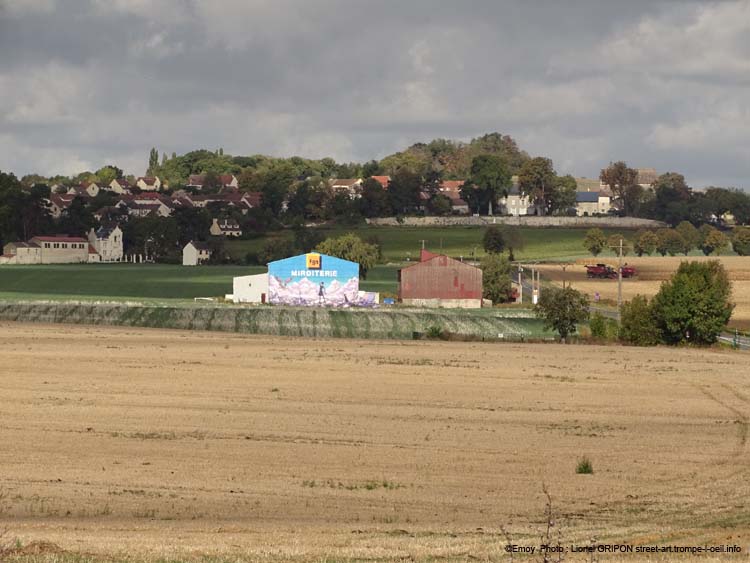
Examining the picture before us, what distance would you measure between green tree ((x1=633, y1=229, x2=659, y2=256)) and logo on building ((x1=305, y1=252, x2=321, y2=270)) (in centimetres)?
8495

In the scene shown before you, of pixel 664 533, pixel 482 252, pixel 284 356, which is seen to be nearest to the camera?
pixel 664 533

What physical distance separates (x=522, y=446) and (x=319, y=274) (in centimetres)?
7007

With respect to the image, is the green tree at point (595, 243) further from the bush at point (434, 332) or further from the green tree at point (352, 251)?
the bush at point (434, 332)

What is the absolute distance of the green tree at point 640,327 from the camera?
77.2m

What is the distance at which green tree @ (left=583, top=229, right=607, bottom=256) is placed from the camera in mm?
173500

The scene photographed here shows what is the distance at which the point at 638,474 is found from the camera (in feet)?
112

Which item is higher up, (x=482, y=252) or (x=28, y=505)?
(x=482, y=252)

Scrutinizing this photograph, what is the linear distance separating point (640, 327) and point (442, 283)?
112ft

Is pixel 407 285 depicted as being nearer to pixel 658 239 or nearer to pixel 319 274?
pixel 319 274

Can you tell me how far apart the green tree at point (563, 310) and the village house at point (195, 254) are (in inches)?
3593

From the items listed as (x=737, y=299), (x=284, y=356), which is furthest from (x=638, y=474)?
(x=737, y=299)

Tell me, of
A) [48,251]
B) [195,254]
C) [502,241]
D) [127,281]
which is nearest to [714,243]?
[502,241]

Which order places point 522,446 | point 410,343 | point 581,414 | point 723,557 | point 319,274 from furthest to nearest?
1. point 319,274
2. point 410,343
3. point 581,414
4. point 522,446
5. point 723,557

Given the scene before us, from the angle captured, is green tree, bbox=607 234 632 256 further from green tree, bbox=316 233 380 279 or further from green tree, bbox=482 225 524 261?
green tree, bbox=316 233 380 279
